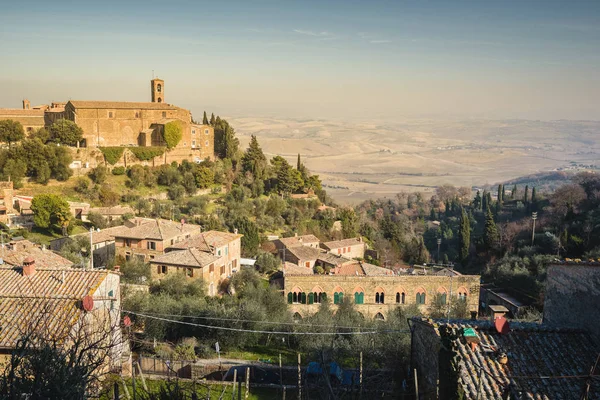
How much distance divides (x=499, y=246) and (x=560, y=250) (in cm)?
457

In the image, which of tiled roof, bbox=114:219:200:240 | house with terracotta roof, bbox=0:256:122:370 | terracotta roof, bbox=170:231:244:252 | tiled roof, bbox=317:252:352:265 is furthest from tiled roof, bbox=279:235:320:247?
house with terracotta roof, bbox=0:256:122:370

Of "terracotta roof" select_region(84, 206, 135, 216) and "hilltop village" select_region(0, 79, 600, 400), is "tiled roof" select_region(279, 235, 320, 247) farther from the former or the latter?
"terracotta roof" select_region(84, 206, 135, 216)

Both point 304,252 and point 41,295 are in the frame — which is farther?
point 304,252

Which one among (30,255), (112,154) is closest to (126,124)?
(112,154)

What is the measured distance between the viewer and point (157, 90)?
45531mm

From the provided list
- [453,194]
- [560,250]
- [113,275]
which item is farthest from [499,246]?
[453,194]

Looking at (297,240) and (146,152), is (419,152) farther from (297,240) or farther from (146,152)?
(297,240)

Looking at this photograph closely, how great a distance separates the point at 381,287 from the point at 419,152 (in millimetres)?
135448

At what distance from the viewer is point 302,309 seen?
2355cm

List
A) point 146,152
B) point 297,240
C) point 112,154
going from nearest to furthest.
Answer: point 297,240
point 112,154
point 146,152

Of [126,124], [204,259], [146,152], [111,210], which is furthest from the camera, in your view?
[126,124]

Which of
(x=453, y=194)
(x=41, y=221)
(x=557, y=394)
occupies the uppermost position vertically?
(x=557, y=394)

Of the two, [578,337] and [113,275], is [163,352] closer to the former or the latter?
[113,275]

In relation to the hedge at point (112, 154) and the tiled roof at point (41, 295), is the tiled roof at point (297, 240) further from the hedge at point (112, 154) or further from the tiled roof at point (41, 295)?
the tiled roof at point (41, 295)
